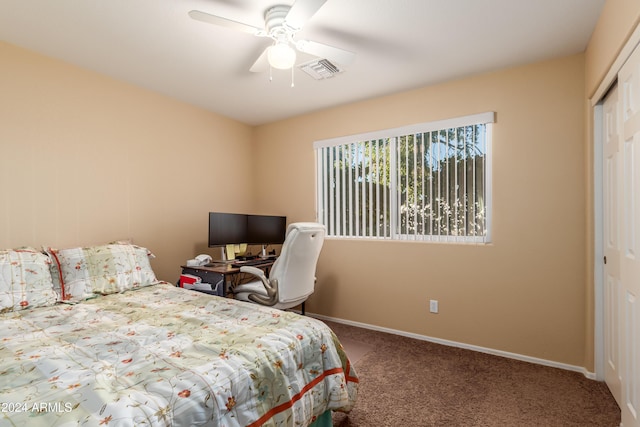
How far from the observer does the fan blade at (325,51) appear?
1986mm

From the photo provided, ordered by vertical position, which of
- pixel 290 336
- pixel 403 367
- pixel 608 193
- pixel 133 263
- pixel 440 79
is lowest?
pixel 403 367

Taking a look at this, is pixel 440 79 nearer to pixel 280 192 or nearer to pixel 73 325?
pixel 280 192

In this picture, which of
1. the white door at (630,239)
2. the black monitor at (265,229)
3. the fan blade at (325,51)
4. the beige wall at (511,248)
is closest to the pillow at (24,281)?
the black monitor at (265,229)

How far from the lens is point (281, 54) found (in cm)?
190

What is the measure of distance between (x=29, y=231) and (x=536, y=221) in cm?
399

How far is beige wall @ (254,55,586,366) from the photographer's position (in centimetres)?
248

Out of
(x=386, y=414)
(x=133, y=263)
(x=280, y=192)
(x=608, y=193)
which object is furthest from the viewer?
(x=280, y=192)

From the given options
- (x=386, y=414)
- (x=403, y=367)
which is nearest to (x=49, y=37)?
(x=386, y=414)

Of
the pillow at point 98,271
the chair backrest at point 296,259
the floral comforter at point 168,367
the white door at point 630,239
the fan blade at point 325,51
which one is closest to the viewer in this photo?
the floral comforter at point 168,367

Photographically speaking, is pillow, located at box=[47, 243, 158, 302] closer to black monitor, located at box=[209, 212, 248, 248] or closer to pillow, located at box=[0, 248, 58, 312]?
pillow, located at box=[0, 248, 58, 312]

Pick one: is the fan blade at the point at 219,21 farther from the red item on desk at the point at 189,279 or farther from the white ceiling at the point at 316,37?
the red item on desk at the point at 189,279

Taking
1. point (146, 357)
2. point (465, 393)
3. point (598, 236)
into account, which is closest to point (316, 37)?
point (146, 357)

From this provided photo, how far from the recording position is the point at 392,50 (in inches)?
96.0

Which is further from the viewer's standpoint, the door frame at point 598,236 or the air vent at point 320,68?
the air vent at point 320,68
